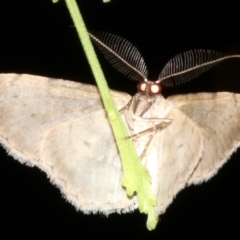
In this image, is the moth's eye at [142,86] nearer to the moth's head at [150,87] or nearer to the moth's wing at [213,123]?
the moth's head at [150,87]

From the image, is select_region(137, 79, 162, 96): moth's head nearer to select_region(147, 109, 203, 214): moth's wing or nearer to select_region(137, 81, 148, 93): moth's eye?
select_region(137, 81, 148, 93): moth's eye

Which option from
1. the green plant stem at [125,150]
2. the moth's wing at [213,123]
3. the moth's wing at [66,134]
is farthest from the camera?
the moth's wing at [213,123]

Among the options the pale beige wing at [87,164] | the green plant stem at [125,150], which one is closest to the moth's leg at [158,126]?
the pale beige wing at [87,164]

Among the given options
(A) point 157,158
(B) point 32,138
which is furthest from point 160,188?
(B) point 32,138

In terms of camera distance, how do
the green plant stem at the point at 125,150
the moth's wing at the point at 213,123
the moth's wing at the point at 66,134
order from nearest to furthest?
the green plant stem at the point at 125,150
the moth's wing at the point at 66,134
the moth's wing at the point at 213,123

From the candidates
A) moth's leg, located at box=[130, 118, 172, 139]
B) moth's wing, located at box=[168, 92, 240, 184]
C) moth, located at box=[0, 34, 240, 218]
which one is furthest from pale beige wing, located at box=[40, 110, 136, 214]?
moth's wing, located at box=[168, 92, 240, 184]

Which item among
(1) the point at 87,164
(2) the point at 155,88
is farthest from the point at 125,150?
(1) the point at 87,164
